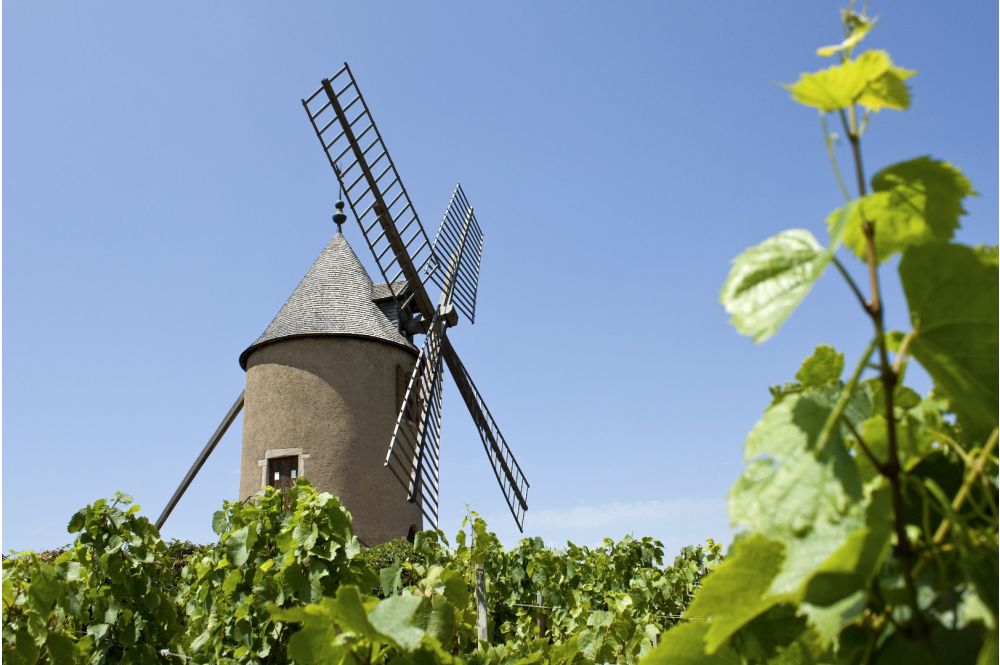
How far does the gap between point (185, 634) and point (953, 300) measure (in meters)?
5.66

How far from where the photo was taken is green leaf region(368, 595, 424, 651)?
3.28ft

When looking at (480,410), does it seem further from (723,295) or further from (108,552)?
(723,295)

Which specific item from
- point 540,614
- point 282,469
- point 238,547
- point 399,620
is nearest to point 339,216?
point 282,469

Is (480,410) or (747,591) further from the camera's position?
(480,410)

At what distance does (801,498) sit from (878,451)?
97mm

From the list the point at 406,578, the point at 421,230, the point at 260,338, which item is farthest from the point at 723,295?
the point at 260,338

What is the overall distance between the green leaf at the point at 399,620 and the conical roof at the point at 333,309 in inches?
584

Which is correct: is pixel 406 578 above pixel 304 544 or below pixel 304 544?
above

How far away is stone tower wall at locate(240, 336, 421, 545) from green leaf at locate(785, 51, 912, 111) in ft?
48.8

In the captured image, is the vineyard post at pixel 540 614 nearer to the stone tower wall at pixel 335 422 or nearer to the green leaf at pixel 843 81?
the stone tower wall at pixel 335 422

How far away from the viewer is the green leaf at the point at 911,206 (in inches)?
24.1

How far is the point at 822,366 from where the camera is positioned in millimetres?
766

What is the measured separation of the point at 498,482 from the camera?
15.6 meters

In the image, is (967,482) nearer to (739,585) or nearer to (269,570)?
(739,585)
